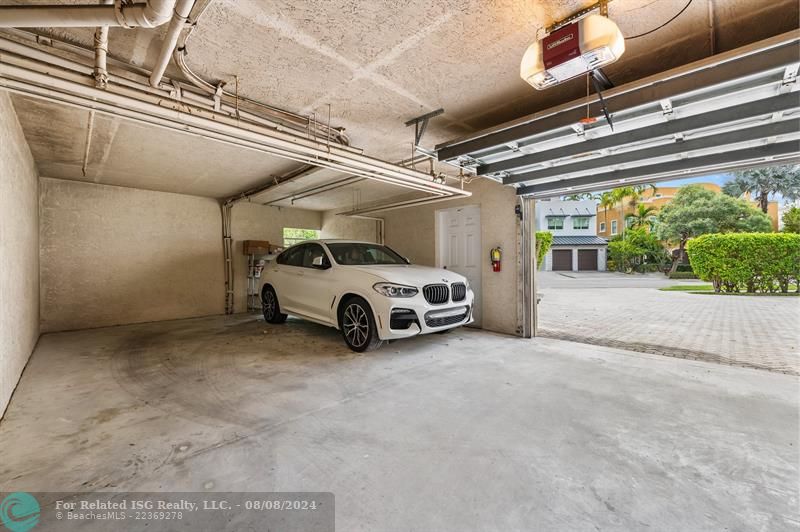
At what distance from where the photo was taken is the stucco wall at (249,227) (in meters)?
7.98

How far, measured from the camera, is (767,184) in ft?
64.8

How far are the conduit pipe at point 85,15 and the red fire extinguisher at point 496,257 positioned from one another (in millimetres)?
4940

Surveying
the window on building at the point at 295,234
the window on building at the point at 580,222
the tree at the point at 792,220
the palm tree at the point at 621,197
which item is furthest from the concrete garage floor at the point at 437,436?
the window on building at the point at 580,222

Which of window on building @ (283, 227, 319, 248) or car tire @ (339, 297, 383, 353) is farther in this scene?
window on building @ (283, 227, 319, 248)

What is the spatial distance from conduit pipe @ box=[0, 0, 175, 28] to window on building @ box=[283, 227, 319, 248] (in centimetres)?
744

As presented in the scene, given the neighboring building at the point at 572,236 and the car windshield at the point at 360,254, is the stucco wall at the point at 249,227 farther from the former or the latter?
the neighboring building at the point at 572,236

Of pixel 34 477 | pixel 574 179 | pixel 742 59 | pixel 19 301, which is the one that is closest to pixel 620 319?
pixel 574 179

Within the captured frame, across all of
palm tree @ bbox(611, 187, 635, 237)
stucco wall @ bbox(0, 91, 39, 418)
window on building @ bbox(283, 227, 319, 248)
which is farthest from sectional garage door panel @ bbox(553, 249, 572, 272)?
stucco wall @ bbox(0, 91, 39, 418)

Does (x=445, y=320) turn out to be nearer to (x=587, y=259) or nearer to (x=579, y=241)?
(x=579, y=241)

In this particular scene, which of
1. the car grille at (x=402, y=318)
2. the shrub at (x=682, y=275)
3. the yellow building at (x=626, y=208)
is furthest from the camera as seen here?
the yellow building at (x=626, y=208)

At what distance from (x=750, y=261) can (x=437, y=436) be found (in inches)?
540

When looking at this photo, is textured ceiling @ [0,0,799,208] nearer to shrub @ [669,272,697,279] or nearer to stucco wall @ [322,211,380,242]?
stucco wall @ [322,211,380,242]

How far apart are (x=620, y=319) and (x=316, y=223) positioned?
8.02 m

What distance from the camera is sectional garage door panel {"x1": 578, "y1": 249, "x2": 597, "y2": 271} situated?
27.7 meters
